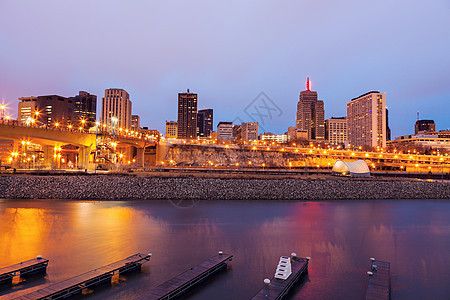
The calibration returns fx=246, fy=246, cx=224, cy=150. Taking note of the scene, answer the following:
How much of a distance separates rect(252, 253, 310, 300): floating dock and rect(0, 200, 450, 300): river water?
0.51 metres

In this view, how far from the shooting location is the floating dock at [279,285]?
8.89 m

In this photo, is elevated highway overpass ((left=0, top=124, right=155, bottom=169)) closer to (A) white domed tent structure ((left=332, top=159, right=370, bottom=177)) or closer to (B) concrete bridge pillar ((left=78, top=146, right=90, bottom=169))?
(B) concrete bridge pillar ((left=78, top=146, right=90, bottom=169))

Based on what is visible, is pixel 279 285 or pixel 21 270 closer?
pixel 279 285

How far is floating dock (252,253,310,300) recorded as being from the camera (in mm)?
8887

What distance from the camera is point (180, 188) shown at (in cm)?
3262

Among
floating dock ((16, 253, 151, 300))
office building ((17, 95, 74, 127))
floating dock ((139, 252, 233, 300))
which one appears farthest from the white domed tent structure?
office building ((17, 95, 74, 127))

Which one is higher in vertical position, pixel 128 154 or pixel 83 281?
pixel 128 154

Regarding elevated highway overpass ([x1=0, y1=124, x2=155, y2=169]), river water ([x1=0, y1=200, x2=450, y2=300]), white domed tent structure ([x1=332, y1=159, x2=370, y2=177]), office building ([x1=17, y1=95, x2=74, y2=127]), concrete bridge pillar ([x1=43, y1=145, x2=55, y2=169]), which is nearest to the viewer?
river water ([x1=0, y1=200, x2=450, y2=300])

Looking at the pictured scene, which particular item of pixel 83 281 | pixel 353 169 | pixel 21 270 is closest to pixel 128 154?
pixel 353 169

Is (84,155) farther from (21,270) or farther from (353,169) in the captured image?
(353,169)

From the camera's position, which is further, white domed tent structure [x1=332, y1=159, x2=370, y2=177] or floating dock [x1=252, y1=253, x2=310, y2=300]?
white domed tent structure [x1=332, y1=159, x2=370, y2=177]

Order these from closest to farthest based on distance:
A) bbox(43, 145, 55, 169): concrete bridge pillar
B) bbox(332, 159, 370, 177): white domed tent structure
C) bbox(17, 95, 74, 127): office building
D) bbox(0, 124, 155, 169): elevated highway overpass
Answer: bbox(0, 124, 155, 169): elevated highway overpass
bbox(332, 159, 370, 177): white domed tent structure
bbox(43, 145, 55, 169): concrete bridge pillar
bbox(17, 95, 74, 127): office building

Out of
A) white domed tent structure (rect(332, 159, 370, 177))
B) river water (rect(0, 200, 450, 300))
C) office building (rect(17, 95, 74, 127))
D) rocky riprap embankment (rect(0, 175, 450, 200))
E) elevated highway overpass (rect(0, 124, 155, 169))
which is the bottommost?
river water (rect(0, 200, 450, 300))

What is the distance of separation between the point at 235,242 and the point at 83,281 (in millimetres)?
9378
